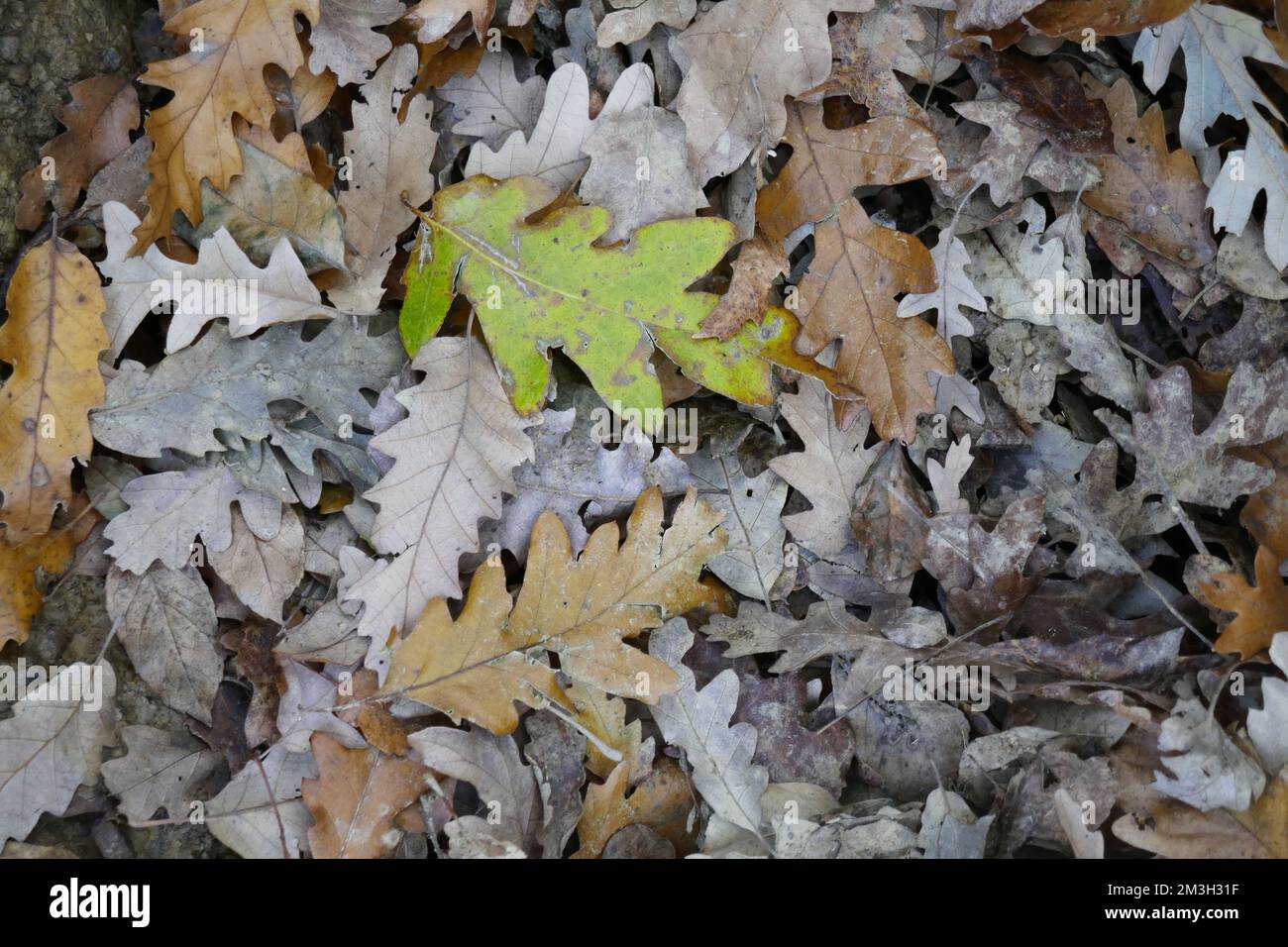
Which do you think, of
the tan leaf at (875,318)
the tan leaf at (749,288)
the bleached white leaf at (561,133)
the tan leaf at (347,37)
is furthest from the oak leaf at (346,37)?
the tan leaf at (875,318)

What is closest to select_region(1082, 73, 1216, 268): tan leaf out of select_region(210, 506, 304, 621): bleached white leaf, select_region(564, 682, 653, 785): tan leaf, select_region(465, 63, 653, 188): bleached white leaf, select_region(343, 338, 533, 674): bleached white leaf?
select_region(465, 63, 653, 188): bleached white leaf

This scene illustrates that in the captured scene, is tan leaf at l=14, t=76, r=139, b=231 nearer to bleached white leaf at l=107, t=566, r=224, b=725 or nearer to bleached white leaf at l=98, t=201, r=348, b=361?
bleached white leaf at l=98, t=201, r=348, b=361

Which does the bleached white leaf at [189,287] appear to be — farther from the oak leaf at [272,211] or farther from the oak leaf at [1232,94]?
the oak leaf at [1232,94]

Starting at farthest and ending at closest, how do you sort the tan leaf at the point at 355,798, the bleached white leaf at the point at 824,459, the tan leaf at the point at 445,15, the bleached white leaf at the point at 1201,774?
the bleached white leaf at the point at 824,459 → the tan leaf at the point at 445,15 → the tan leaf at the point at 355,798 → the bleached white leaf at the point at 1201,774

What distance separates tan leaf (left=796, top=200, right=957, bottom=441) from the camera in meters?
2.28

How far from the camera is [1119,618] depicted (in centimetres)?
233

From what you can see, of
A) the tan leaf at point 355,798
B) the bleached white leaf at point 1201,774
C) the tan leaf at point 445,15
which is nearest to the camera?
the bleached white leaf at point 1201,774

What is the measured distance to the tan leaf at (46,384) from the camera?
221 cm

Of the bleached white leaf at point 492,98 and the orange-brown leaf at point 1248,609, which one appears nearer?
Answer: the orange-brown leaf at point 1248,609

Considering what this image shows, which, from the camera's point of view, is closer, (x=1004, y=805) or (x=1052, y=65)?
(x=1004, y=805)

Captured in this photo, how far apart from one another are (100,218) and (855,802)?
2.20 meters

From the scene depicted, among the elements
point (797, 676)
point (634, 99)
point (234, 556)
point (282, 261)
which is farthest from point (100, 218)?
point (797, 676)

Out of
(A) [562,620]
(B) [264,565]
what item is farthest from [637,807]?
(B) [264,565]
